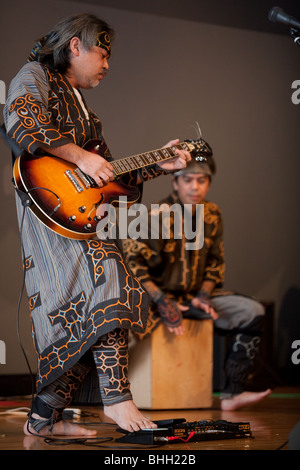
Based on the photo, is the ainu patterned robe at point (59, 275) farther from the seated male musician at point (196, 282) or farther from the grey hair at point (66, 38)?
the seated male musician at point (196, 282)

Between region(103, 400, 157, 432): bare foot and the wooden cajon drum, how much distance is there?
4.25ft

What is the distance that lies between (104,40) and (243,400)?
6.16 ft

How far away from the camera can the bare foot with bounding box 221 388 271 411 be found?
333 cm

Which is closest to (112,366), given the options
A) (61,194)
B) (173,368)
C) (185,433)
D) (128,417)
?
(128,417)

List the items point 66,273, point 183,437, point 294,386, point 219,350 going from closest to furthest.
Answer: point 183,437
point 66,273
point 219,350
point 294,386

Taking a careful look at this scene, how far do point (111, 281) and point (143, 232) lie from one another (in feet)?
4.94

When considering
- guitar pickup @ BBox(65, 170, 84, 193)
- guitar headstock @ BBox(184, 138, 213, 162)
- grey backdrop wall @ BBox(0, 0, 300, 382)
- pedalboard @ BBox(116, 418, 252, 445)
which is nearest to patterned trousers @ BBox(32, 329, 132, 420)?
pedalboard @ BBox(116, 418, 252, 445)

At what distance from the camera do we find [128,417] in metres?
2.10

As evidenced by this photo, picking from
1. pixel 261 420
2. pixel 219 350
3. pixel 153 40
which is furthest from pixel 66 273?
pixel 153 40

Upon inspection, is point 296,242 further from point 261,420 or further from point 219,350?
point 261,420

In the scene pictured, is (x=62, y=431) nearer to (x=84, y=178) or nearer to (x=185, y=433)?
(x=185, y=433)

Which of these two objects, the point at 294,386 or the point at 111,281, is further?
the point at 294,386

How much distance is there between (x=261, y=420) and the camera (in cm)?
289
